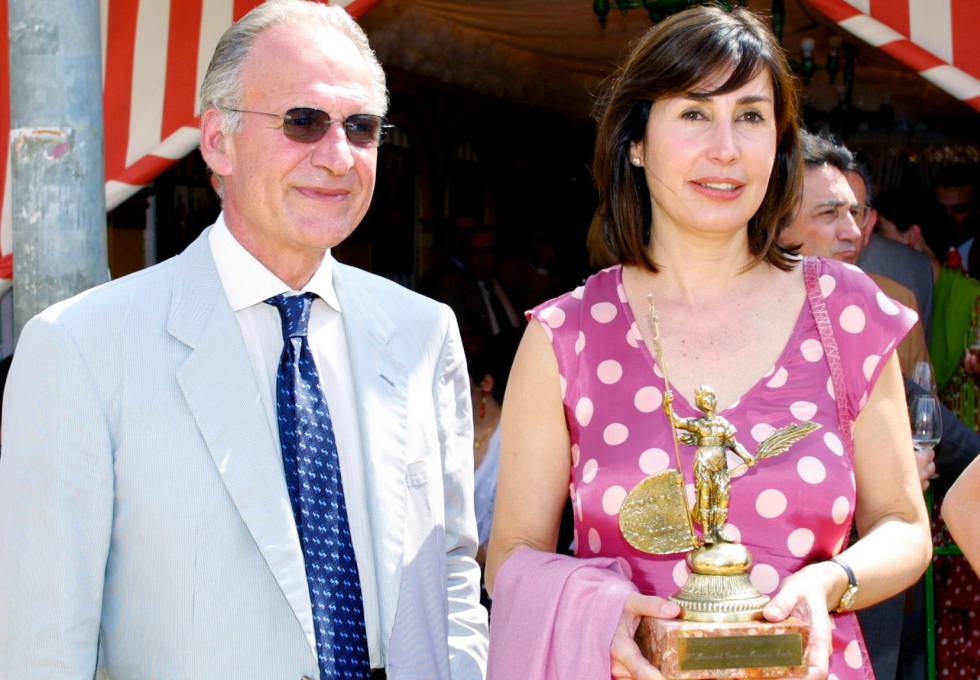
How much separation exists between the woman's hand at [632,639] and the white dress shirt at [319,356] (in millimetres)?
425

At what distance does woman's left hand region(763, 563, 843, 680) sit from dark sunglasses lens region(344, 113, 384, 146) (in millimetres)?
1125

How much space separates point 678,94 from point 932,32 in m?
2.05

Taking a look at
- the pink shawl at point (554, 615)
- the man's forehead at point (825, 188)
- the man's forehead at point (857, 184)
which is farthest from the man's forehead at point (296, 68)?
the man's forehead at point (857, 184)

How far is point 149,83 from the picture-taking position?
4.67m

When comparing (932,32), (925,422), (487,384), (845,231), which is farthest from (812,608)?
(487,384)

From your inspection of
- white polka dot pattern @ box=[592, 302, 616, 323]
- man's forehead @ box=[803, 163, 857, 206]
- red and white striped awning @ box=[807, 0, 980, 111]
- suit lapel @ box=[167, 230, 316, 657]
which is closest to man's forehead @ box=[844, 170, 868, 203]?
man's forehead @ box=[803, 163, 857, 206]

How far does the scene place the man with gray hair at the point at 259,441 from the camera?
2.16 m

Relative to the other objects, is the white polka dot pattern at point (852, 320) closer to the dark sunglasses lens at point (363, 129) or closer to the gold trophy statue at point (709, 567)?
the gold trophy statue at point (709, 567)

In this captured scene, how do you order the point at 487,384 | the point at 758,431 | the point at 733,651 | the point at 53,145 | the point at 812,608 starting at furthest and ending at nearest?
the point at 487,384, the point at 53,145, the point at 758,431, the point at 812,608, the point at 733,651

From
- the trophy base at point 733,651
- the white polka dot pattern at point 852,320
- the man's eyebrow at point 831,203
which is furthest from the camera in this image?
the man's eyebrow at point 831,203

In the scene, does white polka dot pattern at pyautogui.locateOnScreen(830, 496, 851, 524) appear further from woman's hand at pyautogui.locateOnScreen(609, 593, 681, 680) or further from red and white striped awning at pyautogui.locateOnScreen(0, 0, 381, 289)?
red and white striped awning at pyautogui.locateOnScreen(0, 0, 381, 289)

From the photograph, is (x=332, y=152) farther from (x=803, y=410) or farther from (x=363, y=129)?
(x=803, y=410)

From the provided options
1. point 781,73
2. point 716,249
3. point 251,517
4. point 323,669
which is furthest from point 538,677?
point 781,73

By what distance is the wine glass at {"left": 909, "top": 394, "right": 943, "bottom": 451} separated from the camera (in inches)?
146
